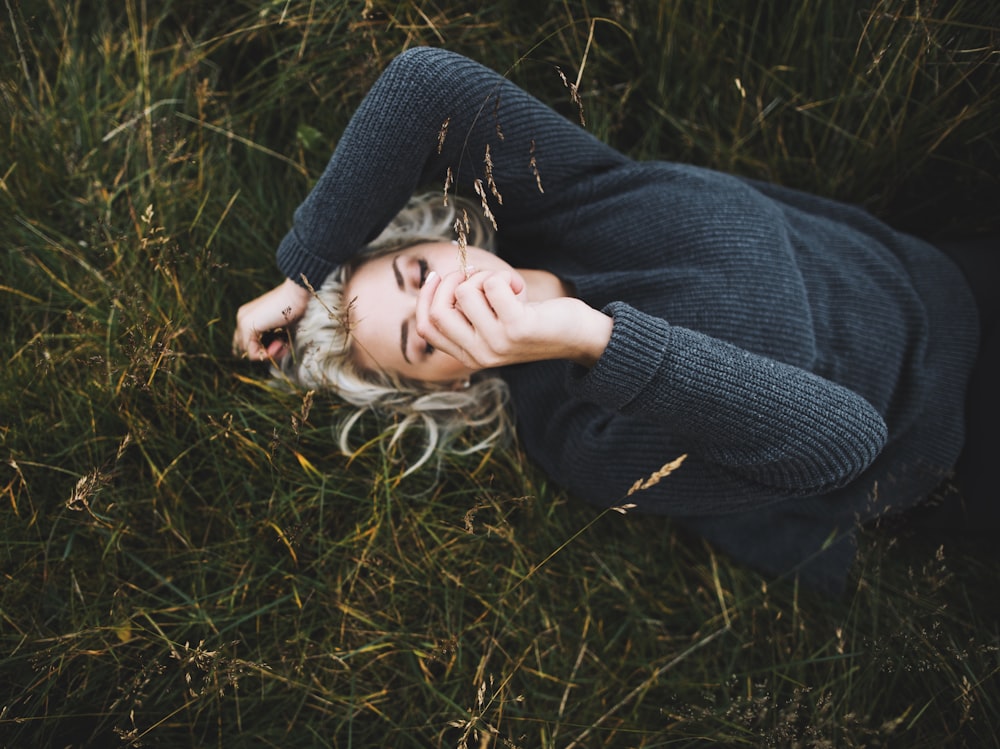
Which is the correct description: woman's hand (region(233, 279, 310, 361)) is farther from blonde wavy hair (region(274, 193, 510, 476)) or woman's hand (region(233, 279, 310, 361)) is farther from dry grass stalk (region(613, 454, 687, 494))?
dry grass stalk (region(613, 454, 687, 494))

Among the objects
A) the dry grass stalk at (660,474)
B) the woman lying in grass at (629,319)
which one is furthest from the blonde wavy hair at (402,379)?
the dry grass stalk at (660,474)

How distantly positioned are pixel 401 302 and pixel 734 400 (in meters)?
0.96

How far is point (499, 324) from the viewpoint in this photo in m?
1.72

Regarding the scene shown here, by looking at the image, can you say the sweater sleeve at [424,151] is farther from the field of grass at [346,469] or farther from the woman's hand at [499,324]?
the woman's hand at [499,324]

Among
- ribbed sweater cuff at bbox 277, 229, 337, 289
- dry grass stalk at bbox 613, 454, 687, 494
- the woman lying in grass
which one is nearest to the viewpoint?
dry grass stalk at bbox 613, 454, 687, 494

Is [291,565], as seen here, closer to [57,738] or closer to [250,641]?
[250,641]

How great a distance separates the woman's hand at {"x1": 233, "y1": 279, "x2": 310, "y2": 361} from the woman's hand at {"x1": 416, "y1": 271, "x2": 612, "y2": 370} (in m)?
0.63

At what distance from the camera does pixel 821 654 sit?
2.42 metres

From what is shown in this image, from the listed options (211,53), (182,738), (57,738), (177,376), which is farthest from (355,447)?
(211,53)

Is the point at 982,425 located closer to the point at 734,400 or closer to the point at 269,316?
the point at 734,400

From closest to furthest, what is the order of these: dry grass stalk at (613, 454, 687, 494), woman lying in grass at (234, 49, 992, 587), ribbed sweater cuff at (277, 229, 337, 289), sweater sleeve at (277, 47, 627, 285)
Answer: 1. dry grass stalk at (613, 454, 687, 494)
2. woman lying in grass at (234, 49, 992, 587)
3. sweater sleeve at (277, 47, 627, 285)
4. ribbed sweater cuff at (277, 229, 337, 289)

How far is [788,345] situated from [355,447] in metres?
1.47

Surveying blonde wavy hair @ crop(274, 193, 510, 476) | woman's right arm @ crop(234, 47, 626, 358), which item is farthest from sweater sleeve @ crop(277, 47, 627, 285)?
blonde wavy hair @ crop(274, 193, 510, 476)

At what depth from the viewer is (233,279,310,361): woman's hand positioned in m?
2.25
